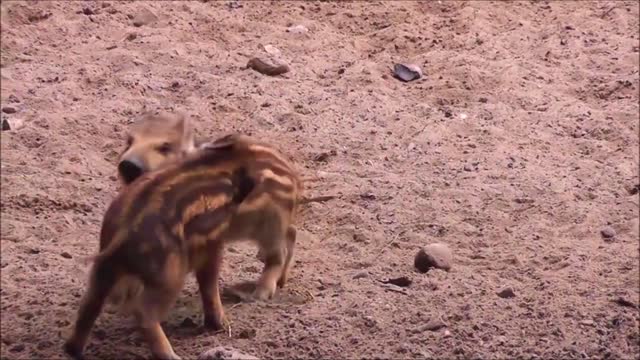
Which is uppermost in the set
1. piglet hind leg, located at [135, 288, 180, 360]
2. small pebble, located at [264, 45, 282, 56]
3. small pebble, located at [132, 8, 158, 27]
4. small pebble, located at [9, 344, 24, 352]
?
piglet hind leg, located at [135, 288, 180, 360]

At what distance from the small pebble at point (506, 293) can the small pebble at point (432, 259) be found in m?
0.24

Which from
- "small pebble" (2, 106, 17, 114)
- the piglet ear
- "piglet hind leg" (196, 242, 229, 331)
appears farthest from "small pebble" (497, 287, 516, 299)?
"small pebble" (2, 106, 17, 114)

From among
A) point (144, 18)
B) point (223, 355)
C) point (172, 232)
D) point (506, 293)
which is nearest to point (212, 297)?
point (223, 355)

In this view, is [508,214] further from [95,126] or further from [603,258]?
[95,126]

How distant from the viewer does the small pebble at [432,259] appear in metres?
4.53

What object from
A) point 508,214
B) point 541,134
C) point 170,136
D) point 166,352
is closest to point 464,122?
point 541,134

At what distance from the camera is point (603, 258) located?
15.4ft

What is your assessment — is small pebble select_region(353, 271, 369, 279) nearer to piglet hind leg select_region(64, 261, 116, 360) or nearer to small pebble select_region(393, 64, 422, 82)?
piglet hind leg select_region(64, 261, 116, 360)

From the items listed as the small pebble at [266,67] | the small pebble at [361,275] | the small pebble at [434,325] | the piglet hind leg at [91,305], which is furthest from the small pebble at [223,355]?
the small pebble at [266,67]

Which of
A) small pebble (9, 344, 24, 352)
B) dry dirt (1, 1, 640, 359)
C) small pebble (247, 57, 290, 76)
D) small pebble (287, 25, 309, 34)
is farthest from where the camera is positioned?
small pebble (287, 25, 309, 34)

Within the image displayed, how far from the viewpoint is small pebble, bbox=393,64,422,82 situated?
20.5 ft

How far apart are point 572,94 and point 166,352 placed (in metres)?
3.12

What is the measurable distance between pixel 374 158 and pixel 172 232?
208 centimetres

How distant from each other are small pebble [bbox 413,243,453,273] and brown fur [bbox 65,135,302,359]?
68 centimetres
